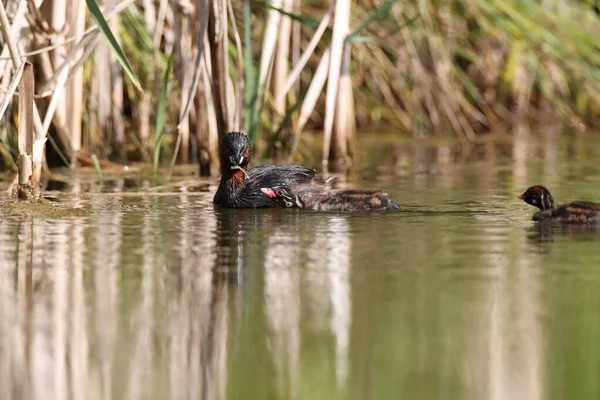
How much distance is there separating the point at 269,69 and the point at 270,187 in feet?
7.10

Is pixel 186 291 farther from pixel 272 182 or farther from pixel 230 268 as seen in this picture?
pixel 272 182

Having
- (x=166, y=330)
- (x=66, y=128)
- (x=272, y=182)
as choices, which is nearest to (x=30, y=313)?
(x=166, y=330)

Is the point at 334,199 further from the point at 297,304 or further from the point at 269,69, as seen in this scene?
the point at 297,304

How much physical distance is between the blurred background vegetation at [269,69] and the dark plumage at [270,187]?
48 cm

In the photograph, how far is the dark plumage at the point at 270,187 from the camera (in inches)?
313

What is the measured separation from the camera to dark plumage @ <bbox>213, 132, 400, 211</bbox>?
7961mm

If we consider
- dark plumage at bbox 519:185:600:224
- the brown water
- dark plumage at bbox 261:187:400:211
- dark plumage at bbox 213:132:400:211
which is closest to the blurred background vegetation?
dark plumage at bbox 213:132:400:211

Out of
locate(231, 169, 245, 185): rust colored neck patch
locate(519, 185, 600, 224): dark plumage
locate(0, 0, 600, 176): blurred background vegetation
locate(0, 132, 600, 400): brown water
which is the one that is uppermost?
locate(0, 0, 600, 176): blurred background vegetation

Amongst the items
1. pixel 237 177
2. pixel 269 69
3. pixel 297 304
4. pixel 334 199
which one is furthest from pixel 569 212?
pixel 269 69

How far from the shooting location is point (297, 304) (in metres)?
4.98

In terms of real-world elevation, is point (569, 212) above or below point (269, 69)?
below

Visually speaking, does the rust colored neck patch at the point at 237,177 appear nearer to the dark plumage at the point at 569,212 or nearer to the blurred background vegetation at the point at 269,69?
the blurred background vegetation at the point at 269,69

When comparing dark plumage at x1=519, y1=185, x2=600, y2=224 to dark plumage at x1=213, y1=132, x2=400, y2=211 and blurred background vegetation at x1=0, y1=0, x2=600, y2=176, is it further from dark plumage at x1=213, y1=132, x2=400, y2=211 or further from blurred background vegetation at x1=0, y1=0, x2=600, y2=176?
blurred background vegetation at x1=0, y1=0, x2=600, y2=176

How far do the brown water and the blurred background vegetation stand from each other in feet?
4.09
